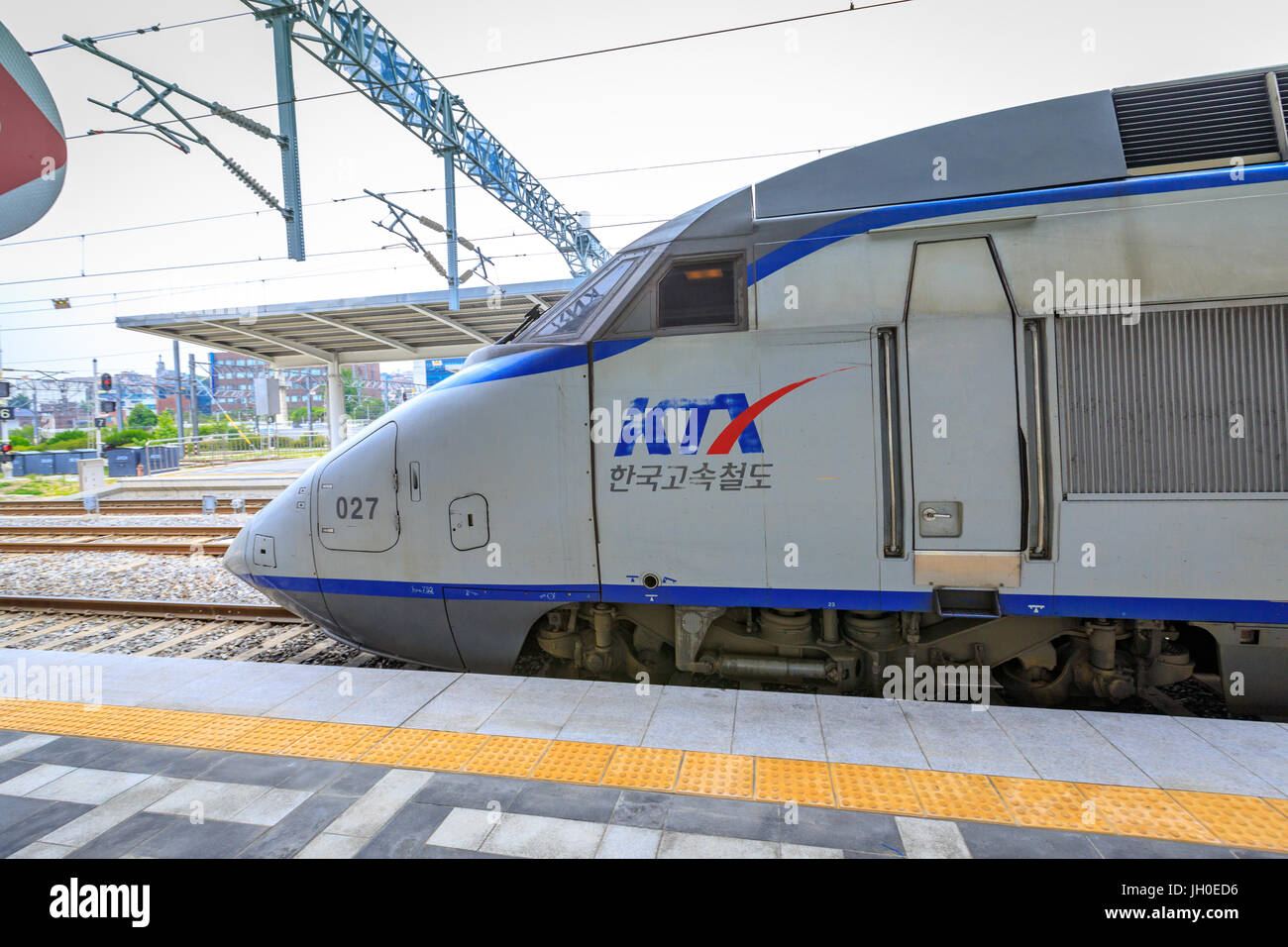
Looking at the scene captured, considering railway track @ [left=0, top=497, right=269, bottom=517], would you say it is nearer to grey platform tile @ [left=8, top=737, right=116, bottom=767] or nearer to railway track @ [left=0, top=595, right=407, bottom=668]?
railway track @ [left=0, top=595, right=407, bottom=668]

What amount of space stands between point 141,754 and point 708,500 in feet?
12.4

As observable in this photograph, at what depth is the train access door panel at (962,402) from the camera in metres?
3.86

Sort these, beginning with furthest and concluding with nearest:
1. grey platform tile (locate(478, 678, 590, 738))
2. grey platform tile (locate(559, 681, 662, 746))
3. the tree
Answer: the tree < grey platform tile (locate(478, 678, 590, 738)) < grey platform tile (locate(559, 681, 662, 746))

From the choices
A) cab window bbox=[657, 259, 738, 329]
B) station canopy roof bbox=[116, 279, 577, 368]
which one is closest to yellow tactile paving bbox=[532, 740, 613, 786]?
cab window bbox=[657, 259, 738, 329]

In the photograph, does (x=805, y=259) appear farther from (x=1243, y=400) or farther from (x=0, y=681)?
(x=0, y=681)

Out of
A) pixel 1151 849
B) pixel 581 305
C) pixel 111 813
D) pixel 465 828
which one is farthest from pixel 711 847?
pixel 581 305

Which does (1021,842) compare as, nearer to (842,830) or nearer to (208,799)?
(842,830)

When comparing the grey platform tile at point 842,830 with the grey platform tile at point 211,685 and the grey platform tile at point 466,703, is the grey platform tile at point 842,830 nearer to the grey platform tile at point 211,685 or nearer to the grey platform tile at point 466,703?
the grey platform tile at point 466,703

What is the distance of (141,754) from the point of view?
3.91 meters

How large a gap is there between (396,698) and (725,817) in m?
2.63

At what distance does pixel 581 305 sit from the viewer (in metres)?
4.67

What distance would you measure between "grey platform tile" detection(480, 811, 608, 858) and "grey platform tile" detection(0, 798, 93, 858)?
7.17 ft

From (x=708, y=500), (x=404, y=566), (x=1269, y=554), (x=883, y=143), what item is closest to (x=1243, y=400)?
(x=1269, y=554)

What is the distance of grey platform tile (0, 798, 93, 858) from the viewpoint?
3.05 m
